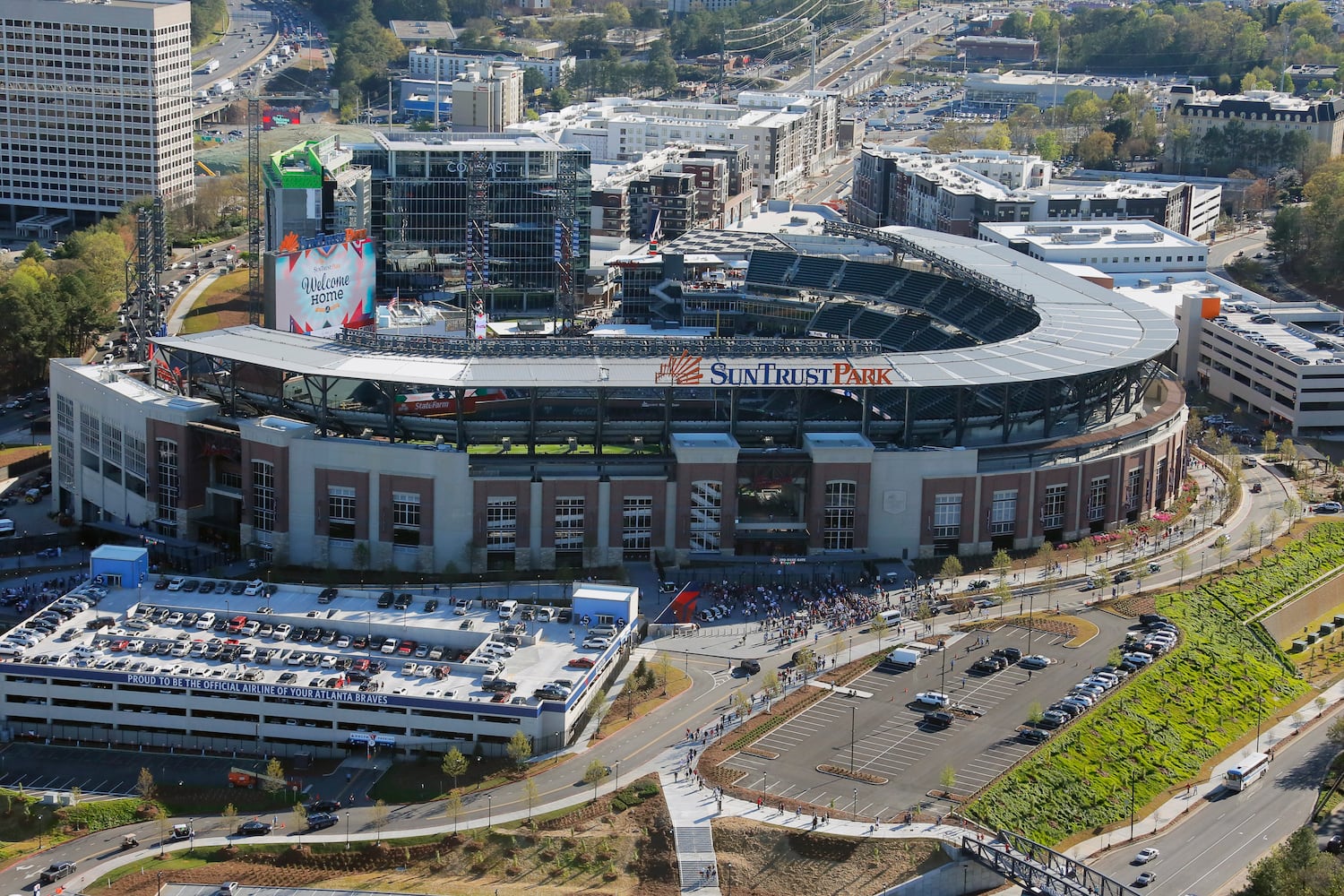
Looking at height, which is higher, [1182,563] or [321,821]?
[1182,563]

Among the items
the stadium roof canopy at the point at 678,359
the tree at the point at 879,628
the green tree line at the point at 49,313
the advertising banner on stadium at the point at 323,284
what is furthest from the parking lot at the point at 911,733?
the green tree line at the point at 49,313

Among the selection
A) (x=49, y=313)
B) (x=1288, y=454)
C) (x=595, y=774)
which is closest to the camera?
(x=595, y=774)

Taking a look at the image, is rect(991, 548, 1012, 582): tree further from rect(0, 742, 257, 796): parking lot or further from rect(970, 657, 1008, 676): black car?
rect(0, 742, 257, 796): parking lot

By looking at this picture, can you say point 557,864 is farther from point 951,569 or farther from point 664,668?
point 951,569

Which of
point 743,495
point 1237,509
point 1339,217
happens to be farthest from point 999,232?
point 743,495

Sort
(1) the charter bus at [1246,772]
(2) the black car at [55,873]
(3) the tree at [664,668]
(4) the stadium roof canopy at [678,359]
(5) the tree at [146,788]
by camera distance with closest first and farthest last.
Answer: (2) the black car at [55,873]
(5) the tree at [146,788]
(1) the charter bus at [1246,772]
(3) the tree at [664,668]
(4) the stadium roof canopy at [678,359]

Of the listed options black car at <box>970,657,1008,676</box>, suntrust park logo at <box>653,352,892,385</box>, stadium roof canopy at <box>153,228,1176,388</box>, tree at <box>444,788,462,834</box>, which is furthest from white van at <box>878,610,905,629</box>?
tree at <box>444,788,462,834</box>

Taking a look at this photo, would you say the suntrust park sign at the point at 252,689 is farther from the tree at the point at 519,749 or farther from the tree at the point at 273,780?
the tree at the point at 519,749

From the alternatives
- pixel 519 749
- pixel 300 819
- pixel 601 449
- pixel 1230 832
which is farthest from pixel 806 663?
pixel 300 819
